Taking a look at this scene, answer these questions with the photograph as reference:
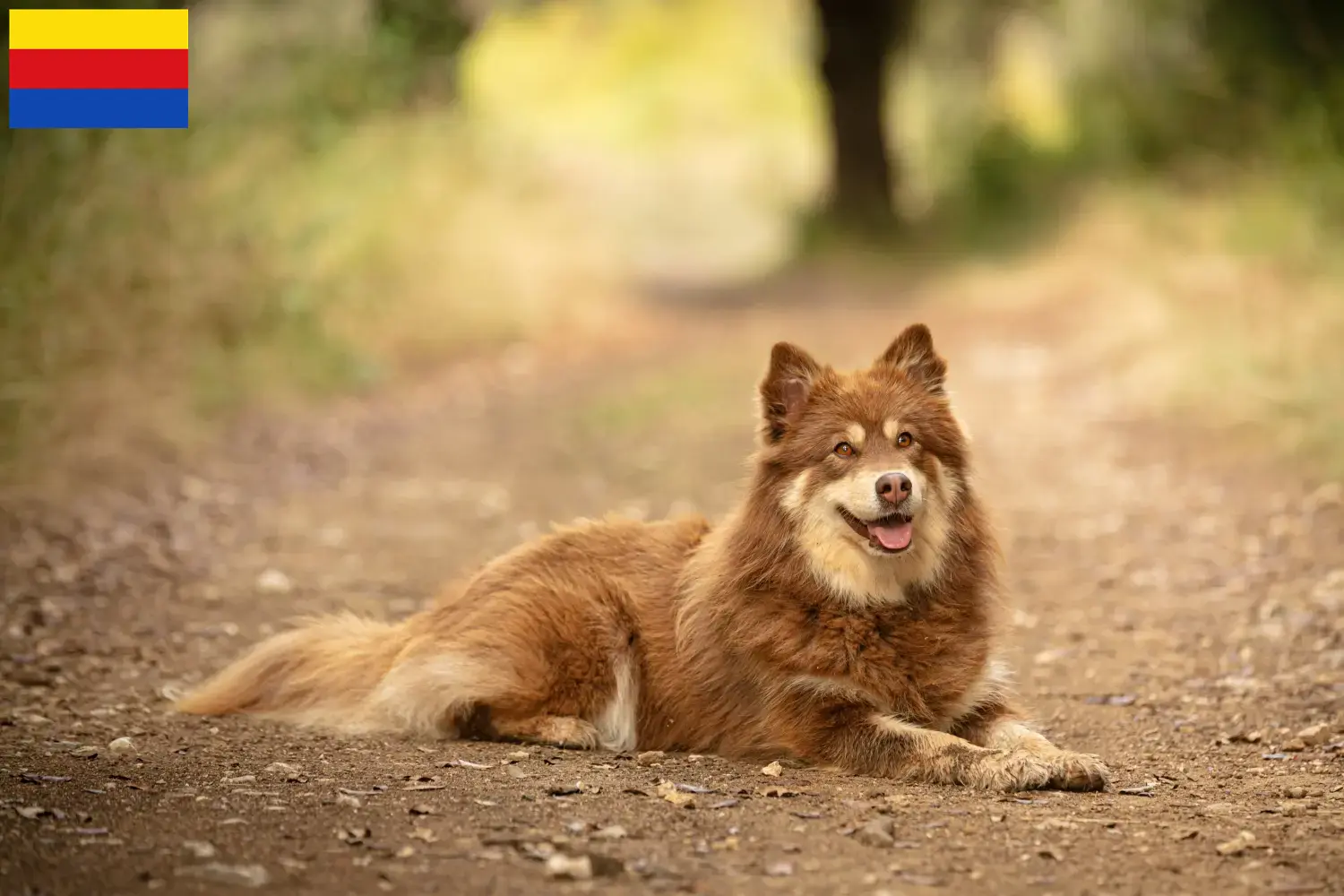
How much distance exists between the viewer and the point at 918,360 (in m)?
5.59

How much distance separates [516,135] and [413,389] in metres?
6.51

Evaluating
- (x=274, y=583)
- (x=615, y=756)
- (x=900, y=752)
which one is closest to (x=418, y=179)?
(x=274, y=583)

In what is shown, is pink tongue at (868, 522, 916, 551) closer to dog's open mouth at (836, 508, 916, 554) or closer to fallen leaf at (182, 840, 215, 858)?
dog's open mouth at (836, 508, 916, 554)

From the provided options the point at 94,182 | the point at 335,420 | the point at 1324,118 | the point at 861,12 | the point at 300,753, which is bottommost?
the point at 300,753

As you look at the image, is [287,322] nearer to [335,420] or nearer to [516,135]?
[335,420]

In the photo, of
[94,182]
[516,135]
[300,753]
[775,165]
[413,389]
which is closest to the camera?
[300,753]

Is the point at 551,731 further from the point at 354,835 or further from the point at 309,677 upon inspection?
the point at 354,835

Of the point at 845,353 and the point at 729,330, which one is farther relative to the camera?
the point at 729,330

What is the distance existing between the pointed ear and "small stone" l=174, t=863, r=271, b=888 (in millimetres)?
2816


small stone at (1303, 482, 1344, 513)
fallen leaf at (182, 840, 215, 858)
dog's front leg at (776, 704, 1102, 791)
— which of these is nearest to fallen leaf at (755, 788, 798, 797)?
dog's front leg at (776, 704, 1102, 791)

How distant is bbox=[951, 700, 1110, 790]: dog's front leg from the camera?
4.96m

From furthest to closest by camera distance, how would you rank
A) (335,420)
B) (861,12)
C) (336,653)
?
(861,12), (335,420), (336,653)

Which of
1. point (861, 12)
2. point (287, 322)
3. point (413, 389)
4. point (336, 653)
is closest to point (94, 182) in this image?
point (287, 322)

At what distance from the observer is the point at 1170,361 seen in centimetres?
1242
